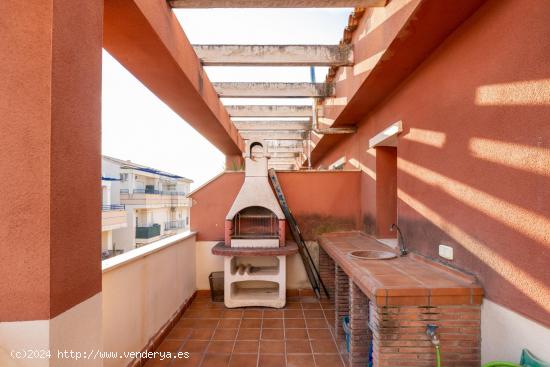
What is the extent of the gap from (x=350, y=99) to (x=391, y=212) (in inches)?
74.0

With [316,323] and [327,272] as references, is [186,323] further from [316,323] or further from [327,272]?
[327,272]

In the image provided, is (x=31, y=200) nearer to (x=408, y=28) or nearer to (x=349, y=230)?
(x=408, y=28)

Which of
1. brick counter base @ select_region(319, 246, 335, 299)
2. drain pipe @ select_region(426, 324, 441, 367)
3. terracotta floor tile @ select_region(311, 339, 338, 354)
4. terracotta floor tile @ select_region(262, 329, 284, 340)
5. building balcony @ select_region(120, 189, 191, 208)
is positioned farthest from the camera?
building balcony @ select_region(120, 189, 191, 208)

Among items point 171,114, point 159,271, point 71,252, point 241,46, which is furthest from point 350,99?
point 71,252

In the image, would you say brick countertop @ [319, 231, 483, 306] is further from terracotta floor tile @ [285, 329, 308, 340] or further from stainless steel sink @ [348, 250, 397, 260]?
terracotta floor tile @ [285, 329, 308, 340]

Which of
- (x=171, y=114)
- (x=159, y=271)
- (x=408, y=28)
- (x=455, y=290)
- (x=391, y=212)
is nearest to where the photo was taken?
(x=455, y=290)

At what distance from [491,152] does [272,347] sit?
10.3 feet

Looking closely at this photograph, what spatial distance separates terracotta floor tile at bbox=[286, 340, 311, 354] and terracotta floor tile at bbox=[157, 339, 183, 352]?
135 centimetres

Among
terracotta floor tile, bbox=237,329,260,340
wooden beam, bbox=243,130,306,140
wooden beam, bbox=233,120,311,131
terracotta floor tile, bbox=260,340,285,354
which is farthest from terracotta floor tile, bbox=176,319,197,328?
wooden beam, bbox=243,130,306,140

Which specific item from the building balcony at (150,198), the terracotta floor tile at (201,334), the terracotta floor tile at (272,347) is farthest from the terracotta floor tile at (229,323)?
the building balcony at (150,198)

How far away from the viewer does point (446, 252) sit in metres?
2.71

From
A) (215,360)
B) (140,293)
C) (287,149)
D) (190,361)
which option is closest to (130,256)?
(140,293)

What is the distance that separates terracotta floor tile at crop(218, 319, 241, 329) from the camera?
4241 mm

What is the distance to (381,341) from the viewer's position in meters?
2.29
